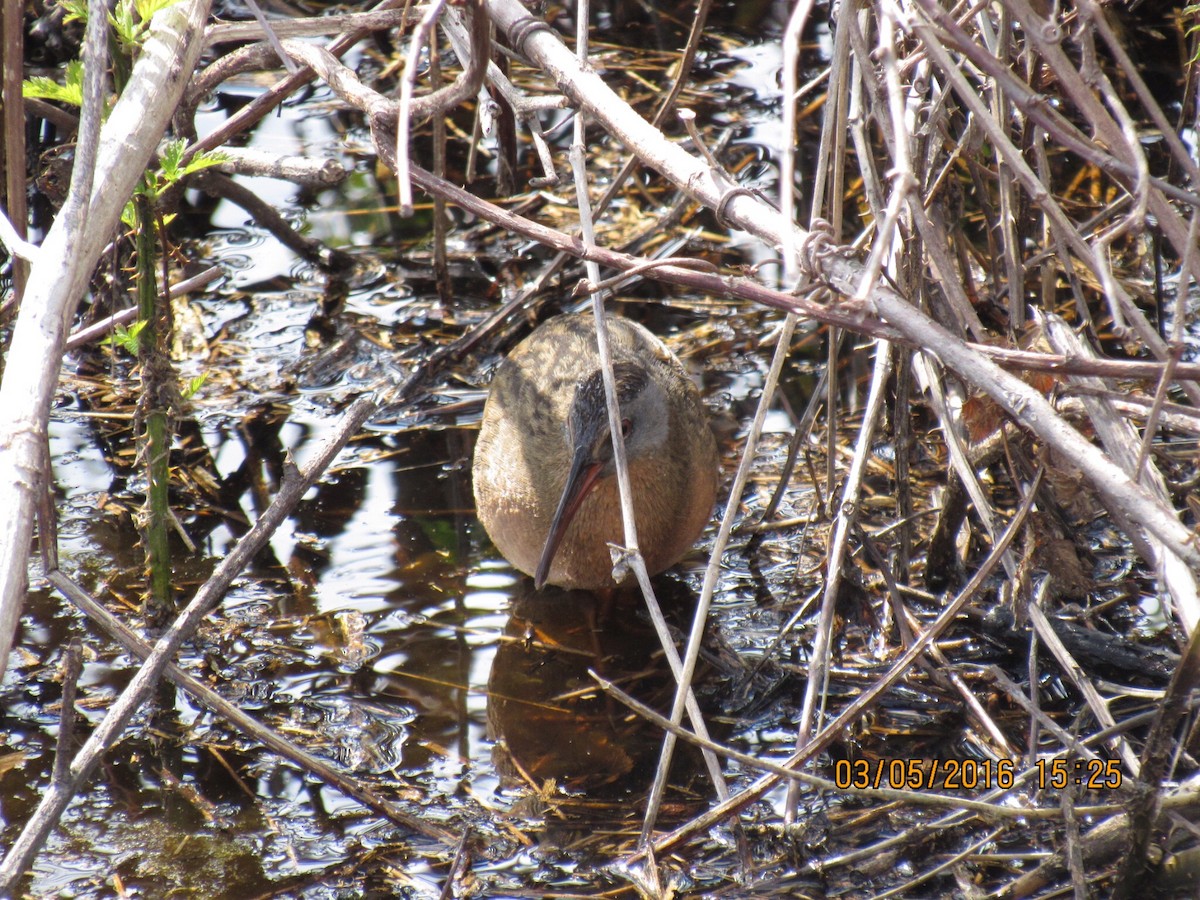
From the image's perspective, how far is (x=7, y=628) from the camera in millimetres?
1685

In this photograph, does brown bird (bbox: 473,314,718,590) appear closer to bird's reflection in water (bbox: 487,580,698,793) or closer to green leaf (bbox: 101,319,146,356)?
bird's reflection in water (bbox: 487,580,698,793)

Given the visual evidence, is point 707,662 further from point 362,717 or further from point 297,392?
point 297,392

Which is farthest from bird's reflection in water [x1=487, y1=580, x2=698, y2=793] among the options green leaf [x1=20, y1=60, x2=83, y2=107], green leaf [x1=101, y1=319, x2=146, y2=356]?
green leaf [x1=20, y1=60, x2=83, y2=107]

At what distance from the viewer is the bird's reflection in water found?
3648 millimetres

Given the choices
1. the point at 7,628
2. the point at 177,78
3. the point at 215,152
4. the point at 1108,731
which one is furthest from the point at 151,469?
the point at 1108,731

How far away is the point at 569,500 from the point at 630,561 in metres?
1.13

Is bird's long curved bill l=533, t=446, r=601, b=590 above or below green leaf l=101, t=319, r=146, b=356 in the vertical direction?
below

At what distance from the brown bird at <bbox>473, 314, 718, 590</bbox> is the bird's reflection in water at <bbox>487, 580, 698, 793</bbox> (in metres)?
0.13

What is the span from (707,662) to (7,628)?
2649 mm

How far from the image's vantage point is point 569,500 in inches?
159

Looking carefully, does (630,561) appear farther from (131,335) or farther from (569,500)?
(131,335)

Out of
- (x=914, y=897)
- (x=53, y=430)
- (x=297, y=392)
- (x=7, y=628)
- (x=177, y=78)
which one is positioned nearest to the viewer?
(x=7, y=628)
